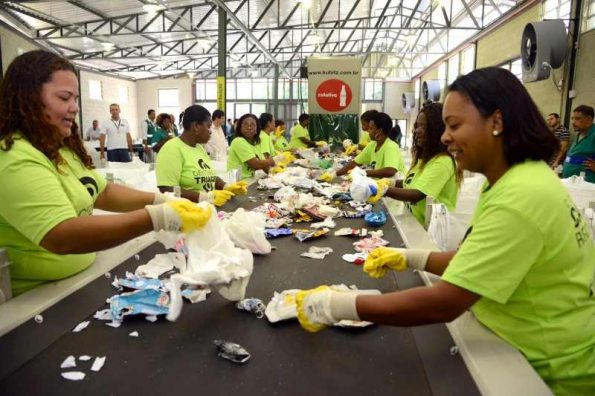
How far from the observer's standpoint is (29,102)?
4.33 ft

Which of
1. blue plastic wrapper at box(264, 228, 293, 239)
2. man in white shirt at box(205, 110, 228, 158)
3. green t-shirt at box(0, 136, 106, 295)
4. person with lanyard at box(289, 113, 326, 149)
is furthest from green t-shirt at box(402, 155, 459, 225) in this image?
man in white shirt at box(205, 110, 228, 158)

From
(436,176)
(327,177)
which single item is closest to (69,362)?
(436,176)

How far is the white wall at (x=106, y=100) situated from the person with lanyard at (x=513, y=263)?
1575 cm

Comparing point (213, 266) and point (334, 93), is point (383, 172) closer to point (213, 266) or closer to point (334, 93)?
point (213, 266)

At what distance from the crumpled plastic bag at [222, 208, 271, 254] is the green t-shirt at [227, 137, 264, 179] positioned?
2.62m

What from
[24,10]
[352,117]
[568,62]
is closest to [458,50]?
[568,62]

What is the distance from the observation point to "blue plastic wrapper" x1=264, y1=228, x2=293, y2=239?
6.78 ft

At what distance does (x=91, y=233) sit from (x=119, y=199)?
655 millimetres

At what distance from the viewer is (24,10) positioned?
8.94m

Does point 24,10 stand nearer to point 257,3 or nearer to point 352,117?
point 257,3

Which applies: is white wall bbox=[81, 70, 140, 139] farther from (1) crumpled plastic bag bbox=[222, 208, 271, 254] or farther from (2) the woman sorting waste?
(1) crumpled plastic bag bbox=[222, 208, 271, 254]

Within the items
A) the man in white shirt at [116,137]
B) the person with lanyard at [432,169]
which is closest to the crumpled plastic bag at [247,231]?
the person with lanyard at [432,169]

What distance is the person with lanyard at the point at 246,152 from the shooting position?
14.3ft

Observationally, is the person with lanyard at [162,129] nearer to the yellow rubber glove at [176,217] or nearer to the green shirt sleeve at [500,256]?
the yellow rubber glove at [176,217]
